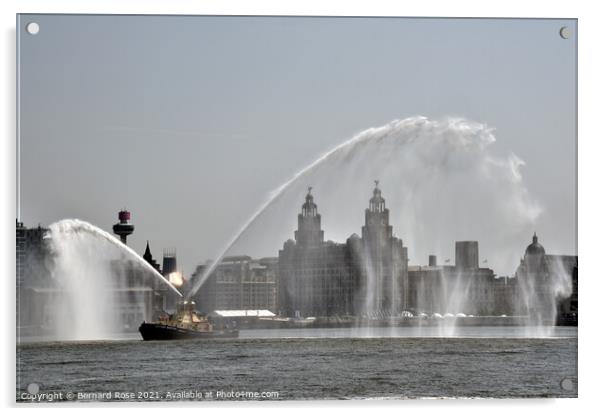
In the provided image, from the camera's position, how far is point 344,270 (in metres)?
20.7

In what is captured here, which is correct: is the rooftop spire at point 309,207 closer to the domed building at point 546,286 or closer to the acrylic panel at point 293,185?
the acrylic panel at point 293,185

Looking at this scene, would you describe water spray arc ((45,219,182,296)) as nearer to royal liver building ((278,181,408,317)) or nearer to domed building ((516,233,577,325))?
royal liver building ((278,181,408,317))

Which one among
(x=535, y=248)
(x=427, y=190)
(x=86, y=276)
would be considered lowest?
(x=86, y=276)

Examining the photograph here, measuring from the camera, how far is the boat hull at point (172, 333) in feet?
69.2

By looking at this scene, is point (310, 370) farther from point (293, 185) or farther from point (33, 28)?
point (33, 28)

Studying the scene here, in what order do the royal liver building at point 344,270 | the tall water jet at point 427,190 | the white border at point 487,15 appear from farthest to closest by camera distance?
1. the royal liver building at point 344,270
2. the tall water jet at point 427,190
3. the white border at point 487,15

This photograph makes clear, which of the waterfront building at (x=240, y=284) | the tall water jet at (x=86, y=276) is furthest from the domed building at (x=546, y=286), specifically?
the tall water jet at (x=86, y=276)

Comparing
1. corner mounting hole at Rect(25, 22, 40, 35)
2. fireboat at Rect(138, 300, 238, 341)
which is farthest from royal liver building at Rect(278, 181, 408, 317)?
corner mounting hole at Rect(25, 22, 40, 35)

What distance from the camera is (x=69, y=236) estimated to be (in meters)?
18.3

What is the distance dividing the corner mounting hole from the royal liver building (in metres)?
4.38

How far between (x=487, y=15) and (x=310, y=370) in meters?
5.26

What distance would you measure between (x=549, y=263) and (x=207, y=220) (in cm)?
464

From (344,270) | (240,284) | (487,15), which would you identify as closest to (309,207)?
(240,284)

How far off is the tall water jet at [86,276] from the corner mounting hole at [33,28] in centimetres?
256
